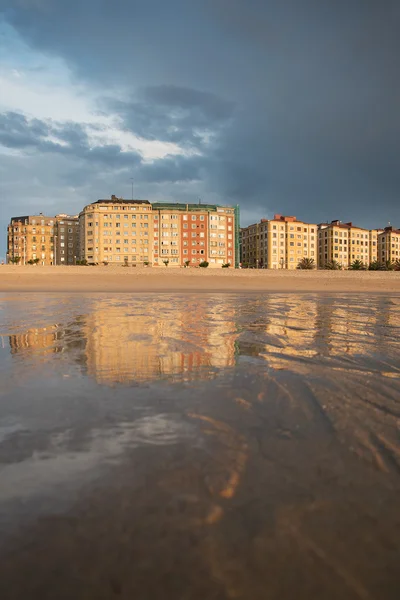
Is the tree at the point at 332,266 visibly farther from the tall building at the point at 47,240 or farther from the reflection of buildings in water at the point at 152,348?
the reflection of buildings in water at the point at 152,348

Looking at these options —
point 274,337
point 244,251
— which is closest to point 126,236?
point 244,251

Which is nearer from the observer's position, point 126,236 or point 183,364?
point 183,364

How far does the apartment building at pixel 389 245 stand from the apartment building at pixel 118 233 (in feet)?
278

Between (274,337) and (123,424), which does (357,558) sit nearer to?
(123,424)

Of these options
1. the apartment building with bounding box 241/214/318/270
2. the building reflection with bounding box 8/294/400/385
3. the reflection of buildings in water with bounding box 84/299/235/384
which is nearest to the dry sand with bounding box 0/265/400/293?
the building reflection with bounding box 8/294/400/385

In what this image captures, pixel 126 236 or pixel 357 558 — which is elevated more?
pixel 126 236

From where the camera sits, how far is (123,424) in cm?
290

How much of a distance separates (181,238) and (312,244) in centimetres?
4664

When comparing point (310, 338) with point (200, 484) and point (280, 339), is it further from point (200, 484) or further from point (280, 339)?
point (200, 484)

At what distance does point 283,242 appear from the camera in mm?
130250

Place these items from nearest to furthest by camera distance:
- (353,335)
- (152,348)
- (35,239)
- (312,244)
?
(152,348) → (353,335) → (312,244) → (35,239)

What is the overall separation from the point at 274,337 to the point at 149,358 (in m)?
2.92

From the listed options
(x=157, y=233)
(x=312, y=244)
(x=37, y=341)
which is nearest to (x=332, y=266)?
(x=312, y=244)

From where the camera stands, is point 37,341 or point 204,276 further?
point 204,276
